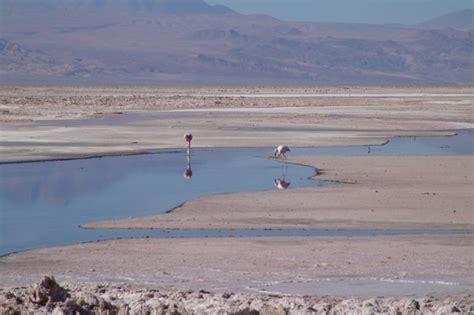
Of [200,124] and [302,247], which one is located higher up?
[200,124]

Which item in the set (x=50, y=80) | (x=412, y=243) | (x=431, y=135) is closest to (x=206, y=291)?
(x=412, y=243)

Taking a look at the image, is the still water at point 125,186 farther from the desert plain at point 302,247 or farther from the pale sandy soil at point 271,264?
the pale sandy soil at point 271,264

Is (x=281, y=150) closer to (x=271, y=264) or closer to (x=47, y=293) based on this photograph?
(x=271, y=264)

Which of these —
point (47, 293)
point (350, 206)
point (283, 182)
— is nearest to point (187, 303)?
point (47, 293)

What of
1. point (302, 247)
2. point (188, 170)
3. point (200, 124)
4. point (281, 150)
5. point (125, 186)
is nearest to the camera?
point (302, 247)

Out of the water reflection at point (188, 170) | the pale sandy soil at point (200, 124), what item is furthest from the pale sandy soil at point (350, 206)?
the pale sandy soil at point (200, 124)

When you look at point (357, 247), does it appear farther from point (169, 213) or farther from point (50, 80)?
point (50, 80)

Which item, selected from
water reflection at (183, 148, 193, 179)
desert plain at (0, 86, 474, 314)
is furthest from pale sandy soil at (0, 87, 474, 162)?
water reflection at (183, 148, 193, 179)
